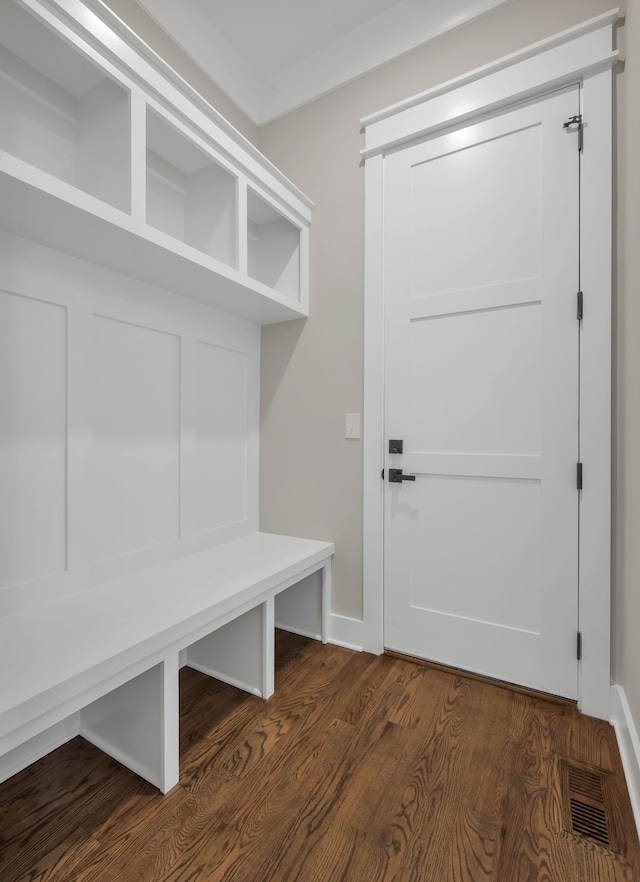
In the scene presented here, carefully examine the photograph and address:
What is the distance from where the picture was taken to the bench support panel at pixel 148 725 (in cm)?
119

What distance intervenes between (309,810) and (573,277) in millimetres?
1933

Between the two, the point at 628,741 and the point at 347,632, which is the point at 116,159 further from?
the point at 628,741

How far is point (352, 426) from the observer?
6.64 ft

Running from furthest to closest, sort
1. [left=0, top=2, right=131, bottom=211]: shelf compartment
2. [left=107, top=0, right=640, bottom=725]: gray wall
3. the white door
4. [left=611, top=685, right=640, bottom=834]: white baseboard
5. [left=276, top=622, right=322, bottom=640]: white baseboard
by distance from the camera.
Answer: [left=276, top=622, right=322, bottom=640]: white baseboard, the white door, [left=107, top=0, right=640, bottom=725]: gray wall, [left=0, top=2, right=131, bottom=211]: shelf compartment, [left=611, top=685, right=640, bottom=834]: white baseboard

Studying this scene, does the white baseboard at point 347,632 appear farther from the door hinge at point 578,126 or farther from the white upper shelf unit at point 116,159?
the door hinge at point 578,126

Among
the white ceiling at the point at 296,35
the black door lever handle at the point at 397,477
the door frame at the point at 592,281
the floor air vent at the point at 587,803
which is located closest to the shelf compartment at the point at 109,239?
the black door lever handle at the point at 397,477

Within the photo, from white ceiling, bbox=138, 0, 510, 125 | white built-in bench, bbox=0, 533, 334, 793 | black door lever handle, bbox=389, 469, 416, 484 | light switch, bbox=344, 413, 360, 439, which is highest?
white ceiling, bbox=138, 0, 510, 125

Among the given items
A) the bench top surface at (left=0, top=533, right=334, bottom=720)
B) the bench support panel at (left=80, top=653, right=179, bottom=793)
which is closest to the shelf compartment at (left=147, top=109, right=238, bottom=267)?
the bench top surface at (left=0, top=533, right=334, bottom=720)

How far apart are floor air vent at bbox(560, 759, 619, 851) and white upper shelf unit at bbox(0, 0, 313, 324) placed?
2.01 metres

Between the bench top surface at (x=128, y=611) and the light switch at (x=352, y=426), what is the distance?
56cm

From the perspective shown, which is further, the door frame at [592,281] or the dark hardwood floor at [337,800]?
the door frame at [592,281]

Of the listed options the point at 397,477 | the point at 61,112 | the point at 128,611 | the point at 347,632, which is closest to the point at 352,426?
the point at 397,477

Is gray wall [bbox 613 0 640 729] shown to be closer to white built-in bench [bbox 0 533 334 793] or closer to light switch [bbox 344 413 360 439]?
light switch [bbox 344 413 360 439]

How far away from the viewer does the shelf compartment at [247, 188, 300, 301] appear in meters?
2.16
